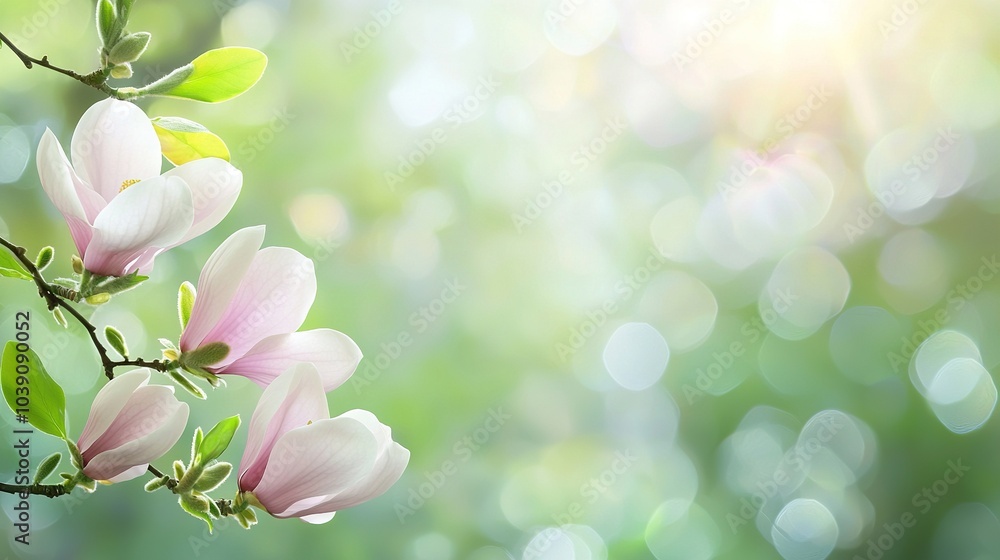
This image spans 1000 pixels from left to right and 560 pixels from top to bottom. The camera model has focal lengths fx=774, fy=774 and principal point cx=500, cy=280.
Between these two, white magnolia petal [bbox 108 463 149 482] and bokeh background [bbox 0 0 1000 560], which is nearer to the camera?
white magnolia petal [bbox 108 463 149 482]

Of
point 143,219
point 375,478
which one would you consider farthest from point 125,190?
point 375,478

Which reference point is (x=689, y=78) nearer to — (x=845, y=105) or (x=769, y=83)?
(x=769, y=83)

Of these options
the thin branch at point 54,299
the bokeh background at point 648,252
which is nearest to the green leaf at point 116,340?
the thin branch at point 54,299

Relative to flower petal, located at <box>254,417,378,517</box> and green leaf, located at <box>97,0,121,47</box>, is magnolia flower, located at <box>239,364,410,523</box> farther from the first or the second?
green leaf, located at <box>97,0,121,47</box>

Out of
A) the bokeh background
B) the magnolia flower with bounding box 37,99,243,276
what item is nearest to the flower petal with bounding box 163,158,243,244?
the magnolia flower with bounding box 37,99,243,276

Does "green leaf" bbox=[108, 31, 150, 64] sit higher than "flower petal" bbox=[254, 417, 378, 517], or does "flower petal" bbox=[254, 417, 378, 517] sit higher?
"green leaf" bbox=[108, 31, 150, 64]

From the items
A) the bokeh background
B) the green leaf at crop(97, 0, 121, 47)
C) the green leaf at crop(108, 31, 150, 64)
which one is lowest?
the bokeh background

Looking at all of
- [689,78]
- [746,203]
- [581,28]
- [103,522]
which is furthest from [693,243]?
[103,522]
